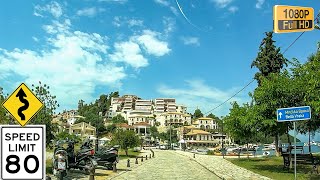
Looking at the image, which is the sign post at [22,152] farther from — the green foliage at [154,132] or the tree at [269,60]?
the green foliage at [154,132]

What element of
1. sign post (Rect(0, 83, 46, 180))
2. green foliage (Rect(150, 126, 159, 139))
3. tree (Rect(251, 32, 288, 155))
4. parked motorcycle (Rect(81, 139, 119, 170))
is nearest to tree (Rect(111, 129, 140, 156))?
tree (Rect(251, 32, 288, 155))

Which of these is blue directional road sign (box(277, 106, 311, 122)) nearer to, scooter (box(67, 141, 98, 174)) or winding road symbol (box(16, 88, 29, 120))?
winding road symbol (box(16, 88, 29, 120))

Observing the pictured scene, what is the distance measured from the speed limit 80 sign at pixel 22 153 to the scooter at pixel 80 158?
49.4ft

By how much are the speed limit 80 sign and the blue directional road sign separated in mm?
9966

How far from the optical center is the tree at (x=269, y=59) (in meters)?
50.9

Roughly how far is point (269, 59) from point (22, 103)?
46558 mm

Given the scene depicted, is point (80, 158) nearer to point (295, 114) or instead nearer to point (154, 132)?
point (295, 114)

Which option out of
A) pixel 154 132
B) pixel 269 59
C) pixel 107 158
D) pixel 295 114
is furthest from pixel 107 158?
pixel 154 132

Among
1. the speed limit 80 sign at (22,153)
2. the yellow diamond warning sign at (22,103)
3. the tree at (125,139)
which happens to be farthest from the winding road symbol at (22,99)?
the tree at (125,139)

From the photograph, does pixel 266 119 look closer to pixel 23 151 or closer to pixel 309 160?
pixel 309 160

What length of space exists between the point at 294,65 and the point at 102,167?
14.2 m

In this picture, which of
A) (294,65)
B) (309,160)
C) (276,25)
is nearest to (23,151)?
(276,25)

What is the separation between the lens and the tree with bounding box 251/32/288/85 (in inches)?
2005

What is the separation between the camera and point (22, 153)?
6.21 m
